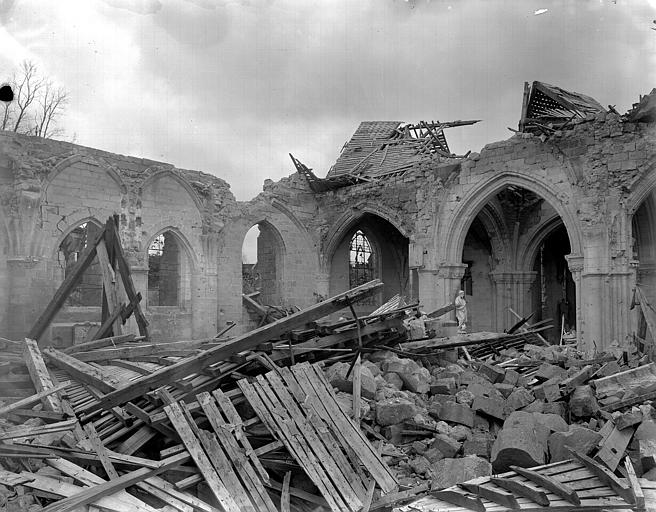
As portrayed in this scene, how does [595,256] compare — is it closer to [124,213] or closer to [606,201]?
[606,201]

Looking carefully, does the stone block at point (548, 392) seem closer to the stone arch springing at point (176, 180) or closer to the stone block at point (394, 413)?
the stone block at point (394, 413)

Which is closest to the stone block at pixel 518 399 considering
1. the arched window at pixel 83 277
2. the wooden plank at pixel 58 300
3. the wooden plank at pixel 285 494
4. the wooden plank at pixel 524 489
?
the wooden plank at pixel 524 489

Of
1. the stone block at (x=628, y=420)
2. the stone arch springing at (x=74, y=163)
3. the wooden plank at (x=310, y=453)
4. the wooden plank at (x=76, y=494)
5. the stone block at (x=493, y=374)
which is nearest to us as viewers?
the wooden plank at (x=76, y=494)

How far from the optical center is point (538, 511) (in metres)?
3.84

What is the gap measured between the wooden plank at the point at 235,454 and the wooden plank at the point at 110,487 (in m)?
0.37

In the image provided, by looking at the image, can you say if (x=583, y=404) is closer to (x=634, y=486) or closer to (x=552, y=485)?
(x=634, y=486)

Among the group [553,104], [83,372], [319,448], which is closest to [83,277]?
[83,372]

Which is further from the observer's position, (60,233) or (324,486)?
(60,233)

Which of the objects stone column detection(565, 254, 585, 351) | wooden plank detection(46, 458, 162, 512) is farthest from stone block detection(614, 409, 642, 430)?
stone column detection(565, 254, 585, 351)

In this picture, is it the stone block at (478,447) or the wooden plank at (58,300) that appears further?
the wooden plank at (58,300)

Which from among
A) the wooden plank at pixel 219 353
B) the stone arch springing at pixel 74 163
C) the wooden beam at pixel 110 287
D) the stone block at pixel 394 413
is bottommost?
the stone block at pixel 394 413

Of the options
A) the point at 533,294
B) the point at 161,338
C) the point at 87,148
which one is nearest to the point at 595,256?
the point at 533,294

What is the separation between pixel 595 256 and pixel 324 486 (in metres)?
9.88

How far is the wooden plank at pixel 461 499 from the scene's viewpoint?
3.91 metres
